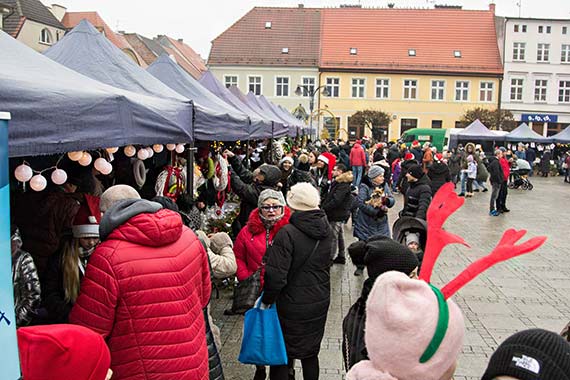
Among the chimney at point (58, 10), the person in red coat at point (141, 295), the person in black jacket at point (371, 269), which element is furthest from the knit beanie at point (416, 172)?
the chimney at point (58, 10)

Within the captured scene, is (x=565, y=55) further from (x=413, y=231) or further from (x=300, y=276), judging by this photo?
(x=300, y=276)

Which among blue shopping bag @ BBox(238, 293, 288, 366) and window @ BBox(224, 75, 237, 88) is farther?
window @ BBox(224, 75, 237, 88)

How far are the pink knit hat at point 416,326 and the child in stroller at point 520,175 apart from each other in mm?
23128

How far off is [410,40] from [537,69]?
35.7ft

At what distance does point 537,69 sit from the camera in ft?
160

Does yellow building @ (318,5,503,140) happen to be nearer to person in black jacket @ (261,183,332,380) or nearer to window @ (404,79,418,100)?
window @ (404,79,418,100)

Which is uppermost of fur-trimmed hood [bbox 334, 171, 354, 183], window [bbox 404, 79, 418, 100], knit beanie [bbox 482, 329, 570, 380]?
window [bbox 404, 79, 418, 100]

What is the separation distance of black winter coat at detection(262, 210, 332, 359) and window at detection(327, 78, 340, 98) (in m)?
43.9

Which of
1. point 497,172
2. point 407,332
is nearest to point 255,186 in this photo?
point 407,332

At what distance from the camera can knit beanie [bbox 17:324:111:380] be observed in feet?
6.67

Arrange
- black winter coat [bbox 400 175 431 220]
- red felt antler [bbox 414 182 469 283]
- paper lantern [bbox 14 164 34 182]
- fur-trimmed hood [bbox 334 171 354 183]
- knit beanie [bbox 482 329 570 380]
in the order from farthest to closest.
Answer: fur-trimmed hood [bbox 334 171 354 183], black winter coat [bbox 400 175 431 220], paper lantern [bbox 14 164 34 182], red felt antler [bbox 414 182 469 283], knit beanie [bbox 482 329 570 380]

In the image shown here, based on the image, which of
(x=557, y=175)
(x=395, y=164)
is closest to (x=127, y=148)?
(x=395, y=164)

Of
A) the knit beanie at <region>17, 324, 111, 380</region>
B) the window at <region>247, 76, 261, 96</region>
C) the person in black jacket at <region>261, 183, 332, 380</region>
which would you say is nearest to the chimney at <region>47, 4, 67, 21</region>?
the window at <region>247, 76, 261, 96</region>

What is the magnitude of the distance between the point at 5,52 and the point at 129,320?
189cm
